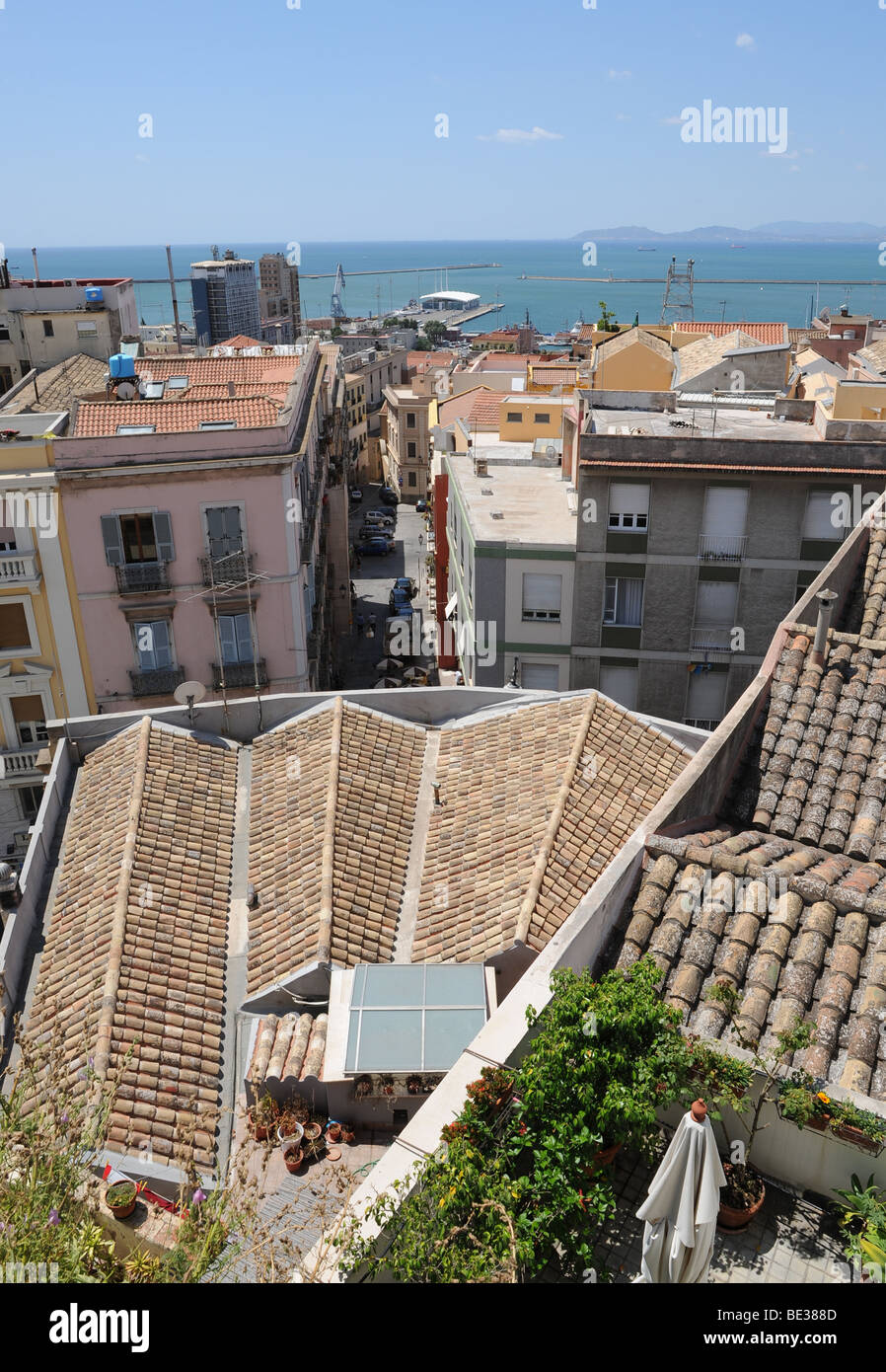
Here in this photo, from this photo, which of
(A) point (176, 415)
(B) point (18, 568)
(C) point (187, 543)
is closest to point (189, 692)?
(C) point (187, 543)

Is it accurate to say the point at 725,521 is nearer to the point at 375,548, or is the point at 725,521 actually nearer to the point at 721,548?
the point at 721,548

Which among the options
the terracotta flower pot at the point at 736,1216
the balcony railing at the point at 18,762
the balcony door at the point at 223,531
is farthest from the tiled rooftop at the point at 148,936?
the balcony railing at the point at 18,762

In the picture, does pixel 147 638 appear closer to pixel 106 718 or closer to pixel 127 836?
pixel 106 718

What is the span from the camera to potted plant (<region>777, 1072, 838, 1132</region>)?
300 inches

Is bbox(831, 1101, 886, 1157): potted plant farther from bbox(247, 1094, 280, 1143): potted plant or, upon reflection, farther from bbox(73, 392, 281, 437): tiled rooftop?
bbox(73, 392, 281, 437): tiled rooftop

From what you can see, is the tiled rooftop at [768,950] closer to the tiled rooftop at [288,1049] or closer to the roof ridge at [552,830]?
the roof ridge at [552,830]

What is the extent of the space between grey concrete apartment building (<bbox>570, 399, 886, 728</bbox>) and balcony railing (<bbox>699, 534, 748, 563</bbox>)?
29 mm

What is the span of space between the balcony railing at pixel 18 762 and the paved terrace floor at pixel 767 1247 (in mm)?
26339

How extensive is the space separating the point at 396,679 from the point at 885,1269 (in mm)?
41397

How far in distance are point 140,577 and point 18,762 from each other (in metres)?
7.10

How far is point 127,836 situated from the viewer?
56.4 feet

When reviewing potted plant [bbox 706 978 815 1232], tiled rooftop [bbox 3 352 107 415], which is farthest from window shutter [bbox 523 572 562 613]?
potted plant [bbox 706 978 815 1232]

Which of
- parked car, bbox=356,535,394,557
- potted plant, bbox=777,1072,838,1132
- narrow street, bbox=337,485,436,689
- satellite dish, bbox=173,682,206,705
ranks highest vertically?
potted plant, bbox=777,1072,838,1132
